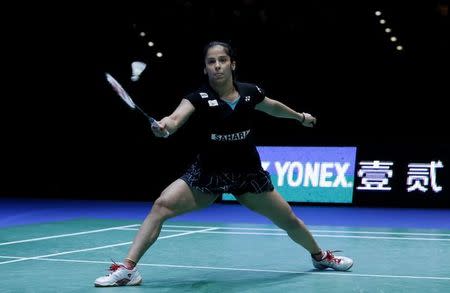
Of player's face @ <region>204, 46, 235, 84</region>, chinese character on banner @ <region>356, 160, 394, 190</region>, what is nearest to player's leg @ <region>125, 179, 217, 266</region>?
player's face @ <region>204, 46, 235, 84</region>

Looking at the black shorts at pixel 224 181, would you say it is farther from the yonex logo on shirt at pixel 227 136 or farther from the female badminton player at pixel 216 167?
the yonex logo on shirt at pixel 227 136

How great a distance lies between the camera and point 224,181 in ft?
17.3

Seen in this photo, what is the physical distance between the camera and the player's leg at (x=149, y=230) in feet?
16.7

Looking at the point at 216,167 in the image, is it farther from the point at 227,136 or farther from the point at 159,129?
the point at 159,129

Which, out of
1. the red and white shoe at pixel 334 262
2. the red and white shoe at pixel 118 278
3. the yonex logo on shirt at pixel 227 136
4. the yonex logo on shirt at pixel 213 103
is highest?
the yonex logo on shirt at pixel 213 103

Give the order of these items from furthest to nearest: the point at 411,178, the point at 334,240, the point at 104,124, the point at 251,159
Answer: the point at 104,124 → the point at 411,178 → the point at 334,240 → the point at 251,159

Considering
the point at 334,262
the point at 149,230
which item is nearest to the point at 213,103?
the point at 149,230

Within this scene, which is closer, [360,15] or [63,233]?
[63,233]

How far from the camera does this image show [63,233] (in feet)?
29.6

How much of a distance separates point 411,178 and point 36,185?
24.6 feet

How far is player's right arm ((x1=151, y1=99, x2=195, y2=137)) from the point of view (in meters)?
4.72

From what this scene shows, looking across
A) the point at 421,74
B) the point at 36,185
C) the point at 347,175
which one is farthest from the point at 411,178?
the point at 36,185

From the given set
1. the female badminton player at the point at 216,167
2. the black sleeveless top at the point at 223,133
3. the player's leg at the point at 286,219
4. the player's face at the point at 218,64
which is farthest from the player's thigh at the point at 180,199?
the player's face at the point at 218,64

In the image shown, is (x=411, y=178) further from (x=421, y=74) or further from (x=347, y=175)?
(x=421, y=74)
